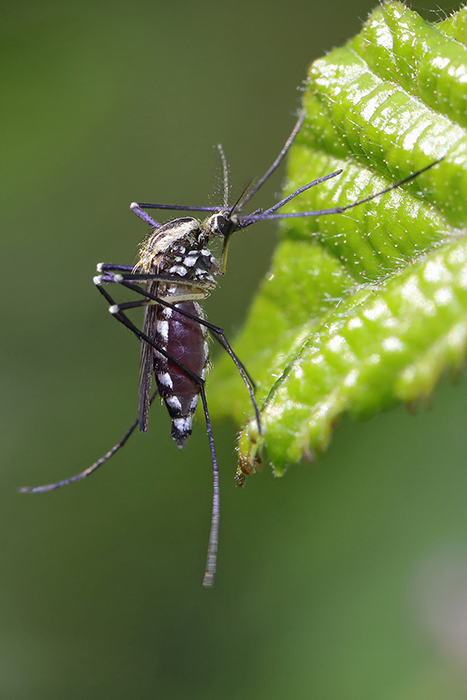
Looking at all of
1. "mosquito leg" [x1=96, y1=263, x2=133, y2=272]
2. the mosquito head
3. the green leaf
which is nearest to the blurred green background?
the mosquito head

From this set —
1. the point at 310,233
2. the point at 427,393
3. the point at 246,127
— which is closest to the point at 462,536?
the point at 310,233

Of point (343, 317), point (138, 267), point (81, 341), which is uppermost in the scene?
point (81, 341)

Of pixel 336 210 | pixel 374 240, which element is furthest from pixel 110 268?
pixel 374 240

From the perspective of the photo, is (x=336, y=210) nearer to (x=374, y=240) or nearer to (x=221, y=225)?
(x=374, y=240)

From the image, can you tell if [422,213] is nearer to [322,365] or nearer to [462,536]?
[322,365]

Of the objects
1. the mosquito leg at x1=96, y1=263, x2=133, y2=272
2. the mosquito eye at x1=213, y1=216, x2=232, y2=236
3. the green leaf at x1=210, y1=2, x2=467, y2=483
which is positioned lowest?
the green leaf at x1=210, y1=2, x2=467, y2=483

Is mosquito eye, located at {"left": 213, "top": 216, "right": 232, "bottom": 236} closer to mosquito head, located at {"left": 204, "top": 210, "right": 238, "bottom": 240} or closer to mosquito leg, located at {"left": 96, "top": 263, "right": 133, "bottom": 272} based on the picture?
mosquito head, located at {"left": 204, "top": 210, "right": 238, "bottom": 240}
